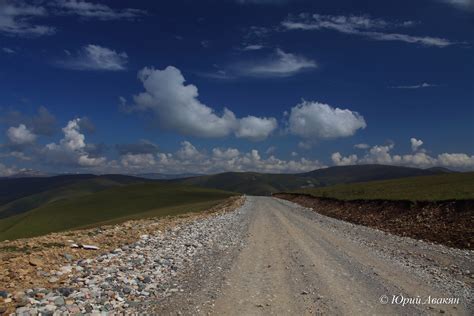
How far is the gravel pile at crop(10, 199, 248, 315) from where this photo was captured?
10.6 meters

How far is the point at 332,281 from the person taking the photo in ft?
45.5

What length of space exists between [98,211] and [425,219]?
101620mm

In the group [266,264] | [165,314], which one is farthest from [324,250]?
[165,314]

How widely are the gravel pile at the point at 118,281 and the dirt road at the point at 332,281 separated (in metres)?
1.13

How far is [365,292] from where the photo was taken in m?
12.5

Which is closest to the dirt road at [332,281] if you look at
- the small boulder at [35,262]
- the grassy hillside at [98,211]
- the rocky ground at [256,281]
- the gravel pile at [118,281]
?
the rocky ground at [256,281]

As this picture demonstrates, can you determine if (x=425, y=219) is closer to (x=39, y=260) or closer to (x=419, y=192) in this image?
(x=419, y=192)

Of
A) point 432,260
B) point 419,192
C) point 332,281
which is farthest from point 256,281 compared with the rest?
point 419,192

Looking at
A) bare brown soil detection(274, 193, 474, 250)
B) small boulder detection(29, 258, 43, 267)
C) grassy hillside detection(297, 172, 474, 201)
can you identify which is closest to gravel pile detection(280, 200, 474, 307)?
bare brown soil detection(274, 193, 474, 250)

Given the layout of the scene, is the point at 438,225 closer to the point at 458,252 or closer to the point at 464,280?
the point at 458,252

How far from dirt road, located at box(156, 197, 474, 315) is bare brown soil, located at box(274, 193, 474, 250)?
3852 millimetres

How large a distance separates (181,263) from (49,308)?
24.1 feet

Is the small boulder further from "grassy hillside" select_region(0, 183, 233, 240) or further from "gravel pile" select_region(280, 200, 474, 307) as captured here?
"grassy hillside" select_region(0, 183, 233, 240)

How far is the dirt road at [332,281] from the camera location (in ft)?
36.3
